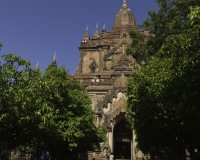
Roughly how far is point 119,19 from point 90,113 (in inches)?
1536

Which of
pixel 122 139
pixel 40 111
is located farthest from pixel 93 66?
pixel 40 111

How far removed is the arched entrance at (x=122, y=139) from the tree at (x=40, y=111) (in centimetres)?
533

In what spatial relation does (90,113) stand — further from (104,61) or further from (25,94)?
(104,61)

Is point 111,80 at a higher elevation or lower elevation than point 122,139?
higher

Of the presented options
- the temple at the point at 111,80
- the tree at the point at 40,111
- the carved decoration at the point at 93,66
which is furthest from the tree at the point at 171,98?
the carved decoration at the point at 93,66

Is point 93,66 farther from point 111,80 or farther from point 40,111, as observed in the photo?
point 40,111

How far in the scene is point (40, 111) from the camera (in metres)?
13.0

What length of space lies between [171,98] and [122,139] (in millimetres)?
17889

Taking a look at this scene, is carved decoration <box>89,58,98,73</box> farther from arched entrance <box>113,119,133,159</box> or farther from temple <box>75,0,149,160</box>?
arched entrance <box>113,119,133,159</box>

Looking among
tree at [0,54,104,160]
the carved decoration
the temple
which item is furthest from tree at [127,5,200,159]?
the carved decoration

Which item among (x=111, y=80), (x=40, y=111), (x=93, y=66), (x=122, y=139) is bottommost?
(x=122, y=139)

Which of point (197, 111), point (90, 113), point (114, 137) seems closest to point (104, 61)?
point (114, 137)

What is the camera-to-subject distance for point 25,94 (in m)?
12.8

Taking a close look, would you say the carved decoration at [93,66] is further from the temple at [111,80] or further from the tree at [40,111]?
the tree at [40,111]
